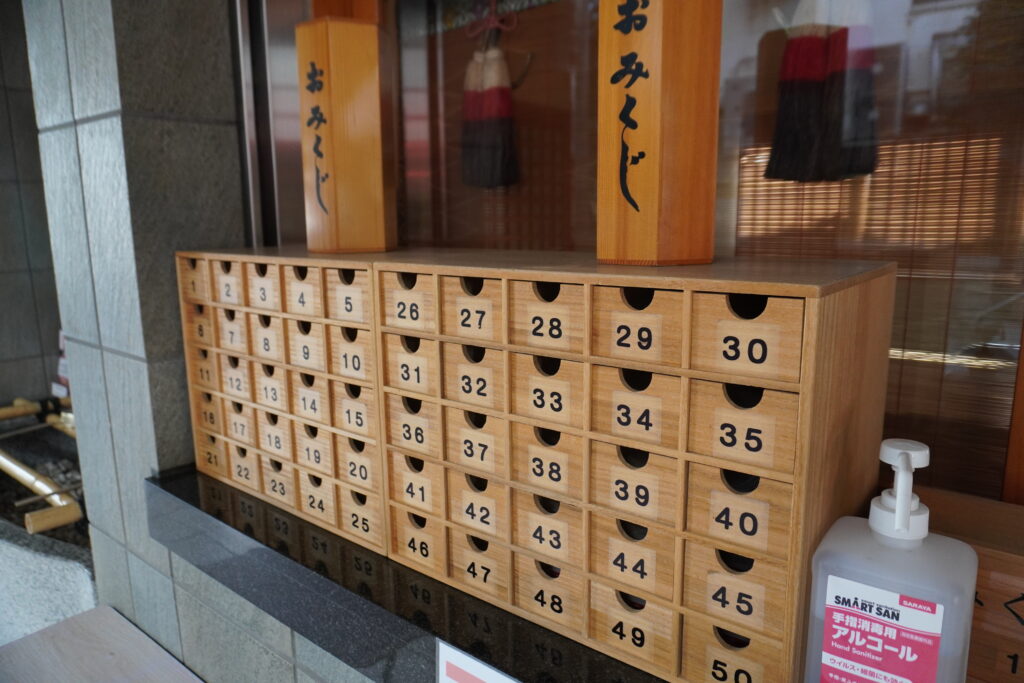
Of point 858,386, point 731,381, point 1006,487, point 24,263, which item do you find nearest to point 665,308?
point 731,381

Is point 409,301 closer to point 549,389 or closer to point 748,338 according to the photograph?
point 549,389

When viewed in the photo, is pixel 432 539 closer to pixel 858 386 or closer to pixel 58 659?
pixel 858 386

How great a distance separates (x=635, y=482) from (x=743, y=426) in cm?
14

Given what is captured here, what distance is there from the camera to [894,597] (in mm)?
620

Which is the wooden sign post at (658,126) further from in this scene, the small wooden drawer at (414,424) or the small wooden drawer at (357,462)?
the small wooden drawer at (357,462)

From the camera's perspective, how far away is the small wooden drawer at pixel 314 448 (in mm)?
1109

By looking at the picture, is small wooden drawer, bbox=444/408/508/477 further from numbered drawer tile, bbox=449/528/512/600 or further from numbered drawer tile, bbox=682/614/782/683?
numbered drawer tile, bbox=682/614/782/683

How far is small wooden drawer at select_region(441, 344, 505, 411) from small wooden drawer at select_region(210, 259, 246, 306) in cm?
50

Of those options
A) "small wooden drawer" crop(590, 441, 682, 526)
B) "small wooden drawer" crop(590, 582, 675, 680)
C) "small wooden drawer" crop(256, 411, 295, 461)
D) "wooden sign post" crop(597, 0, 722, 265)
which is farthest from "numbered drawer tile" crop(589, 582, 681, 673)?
"small wooden drawer" crop(256, 411, 295, 461)

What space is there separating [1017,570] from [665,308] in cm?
43

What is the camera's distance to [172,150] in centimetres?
139

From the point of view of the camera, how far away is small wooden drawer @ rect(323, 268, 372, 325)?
38.6 inches

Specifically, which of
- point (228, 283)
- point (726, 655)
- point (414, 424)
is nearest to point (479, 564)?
point (414, 424)

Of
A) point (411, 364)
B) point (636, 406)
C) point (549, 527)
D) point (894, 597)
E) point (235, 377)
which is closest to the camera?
point (894, 597)
